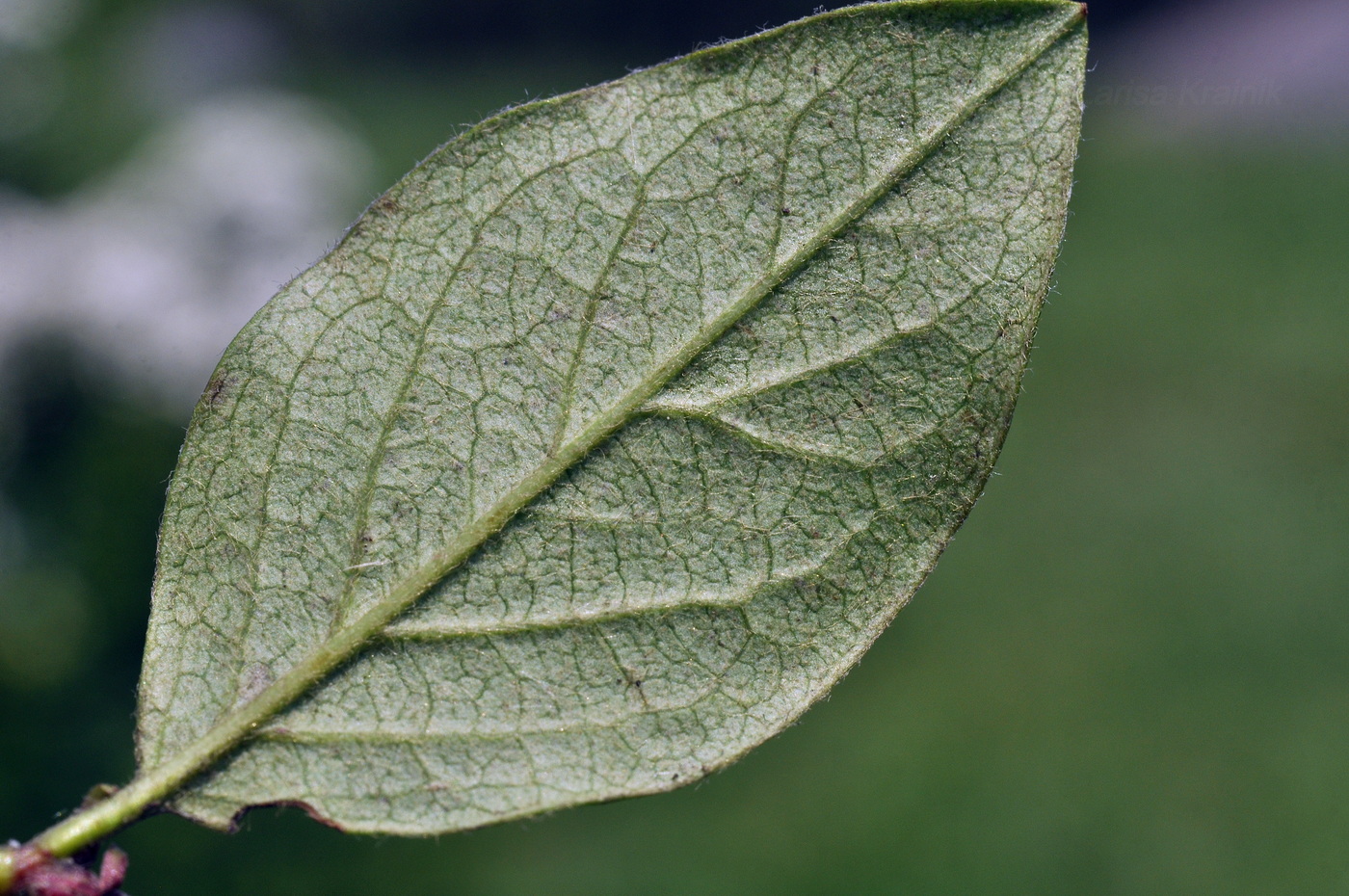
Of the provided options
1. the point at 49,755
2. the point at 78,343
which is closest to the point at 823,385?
the point at 78,343

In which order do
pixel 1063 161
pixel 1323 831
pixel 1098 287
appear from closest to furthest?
pixel 1063 161, pixel 1323 831, pixel 1098 287

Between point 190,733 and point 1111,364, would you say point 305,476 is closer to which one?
point 190,733

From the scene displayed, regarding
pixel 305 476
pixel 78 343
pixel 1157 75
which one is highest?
pixel 1157 75

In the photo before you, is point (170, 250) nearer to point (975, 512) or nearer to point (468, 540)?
point (468, 540)

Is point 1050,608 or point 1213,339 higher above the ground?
point 1213,339

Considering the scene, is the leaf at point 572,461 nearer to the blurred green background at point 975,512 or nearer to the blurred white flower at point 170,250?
the blurred green background at point 975,512

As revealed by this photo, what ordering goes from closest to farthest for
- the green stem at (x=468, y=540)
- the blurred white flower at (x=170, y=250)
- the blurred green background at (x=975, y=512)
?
the green stem at (x=468, y=540) → the blurred white flower at (x=170, y=250) → the blurred green background at (x=975, y=512)

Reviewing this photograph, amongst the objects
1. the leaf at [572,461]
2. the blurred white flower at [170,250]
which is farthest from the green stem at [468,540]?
the blurred white flower at [170,250]

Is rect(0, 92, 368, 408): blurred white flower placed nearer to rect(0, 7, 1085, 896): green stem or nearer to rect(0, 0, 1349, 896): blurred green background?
rect(0, 0, 1349, 896): blurred green background
